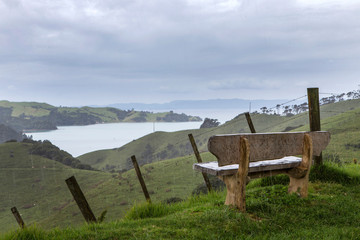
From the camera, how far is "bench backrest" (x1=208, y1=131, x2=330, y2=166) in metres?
6.04

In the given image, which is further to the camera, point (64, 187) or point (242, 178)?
point (64, 187)

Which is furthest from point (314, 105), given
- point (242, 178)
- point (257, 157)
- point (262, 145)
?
point (242, 178)

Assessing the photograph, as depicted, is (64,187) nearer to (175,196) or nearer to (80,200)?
(175,196)

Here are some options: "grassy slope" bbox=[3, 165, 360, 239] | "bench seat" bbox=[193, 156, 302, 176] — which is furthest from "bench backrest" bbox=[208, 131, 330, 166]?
"grassy slope" bbox=[3, 165, 360, 239]

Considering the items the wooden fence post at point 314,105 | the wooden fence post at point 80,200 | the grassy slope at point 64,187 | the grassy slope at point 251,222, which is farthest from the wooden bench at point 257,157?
the grassy slope at point 64,187

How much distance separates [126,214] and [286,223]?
11.2 ft

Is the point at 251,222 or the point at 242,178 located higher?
the point at 242,178

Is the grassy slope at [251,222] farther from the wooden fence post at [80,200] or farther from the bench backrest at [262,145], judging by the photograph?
the bench backrest at [262,145]

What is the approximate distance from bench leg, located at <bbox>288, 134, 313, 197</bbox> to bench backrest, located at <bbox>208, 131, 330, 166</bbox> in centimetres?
12

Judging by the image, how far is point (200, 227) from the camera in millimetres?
5574

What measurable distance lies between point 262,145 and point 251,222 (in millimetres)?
1549

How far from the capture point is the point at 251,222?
5754 mm

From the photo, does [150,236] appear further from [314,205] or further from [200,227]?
[314,205]

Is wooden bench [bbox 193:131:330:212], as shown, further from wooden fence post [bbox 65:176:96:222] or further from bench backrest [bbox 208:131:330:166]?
wooden fence post [bbox 65:176:96:222]
